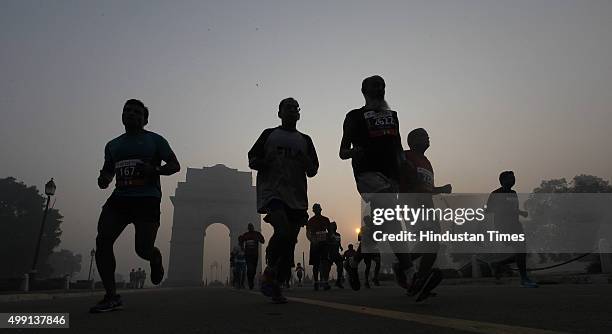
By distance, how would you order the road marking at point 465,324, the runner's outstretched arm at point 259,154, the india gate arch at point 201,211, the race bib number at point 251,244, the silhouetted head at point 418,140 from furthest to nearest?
1. the india gate arch at point 201,211
2. the race bib number at point 251,244
3. the silhouetted head at point 418,140
4. the runner's outstretched arm at point 259,154
5. the road marking at point 465,324

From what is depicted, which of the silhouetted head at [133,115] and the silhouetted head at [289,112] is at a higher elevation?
the silhouetted head at [289,112]

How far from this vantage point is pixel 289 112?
196 inches

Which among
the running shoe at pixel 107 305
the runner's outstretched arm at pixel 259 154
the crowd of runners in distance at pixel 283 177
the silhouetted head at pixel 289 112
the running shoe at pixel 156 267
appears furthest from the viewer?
the silhouetted head at pixel 289 112

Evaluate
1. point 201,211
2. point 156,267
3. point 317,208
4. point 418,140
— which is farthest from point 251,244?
point 201,211

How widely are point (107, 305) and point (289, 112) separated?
98.6 inches

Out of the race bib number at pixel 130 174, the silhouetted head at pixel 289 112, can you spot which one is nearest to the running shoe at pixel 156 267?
the race bib number at pixel 130 174

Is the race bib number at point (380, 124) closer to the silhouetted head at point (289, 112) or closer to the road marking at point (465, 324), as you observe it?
the silhouetted head at point (289, 112)

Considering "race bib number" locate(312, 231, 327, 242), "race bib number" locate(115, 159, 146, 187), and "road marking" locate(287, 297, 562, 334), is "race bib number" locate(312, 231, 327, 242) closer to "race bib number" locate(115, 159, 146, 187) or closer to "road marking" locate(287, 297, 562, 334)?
"race bib number" locate(115, 159, 146, 187)

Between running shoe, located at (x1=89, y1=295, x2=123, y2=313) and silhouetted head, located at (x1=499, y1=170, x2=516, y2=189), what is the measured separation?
20.2 feet

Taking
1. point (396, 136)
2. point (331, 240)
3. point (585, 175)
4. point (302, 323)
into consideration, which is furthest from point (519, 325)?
point (585, 175)

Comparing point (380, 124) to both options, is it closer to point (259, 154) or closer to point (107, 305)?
point (259, 154)

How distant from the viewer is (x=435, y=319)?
8.47 ft

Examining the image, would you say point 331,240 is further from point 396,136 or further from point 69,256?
point 69,256

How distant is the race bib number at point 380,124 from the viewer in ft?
14.5
